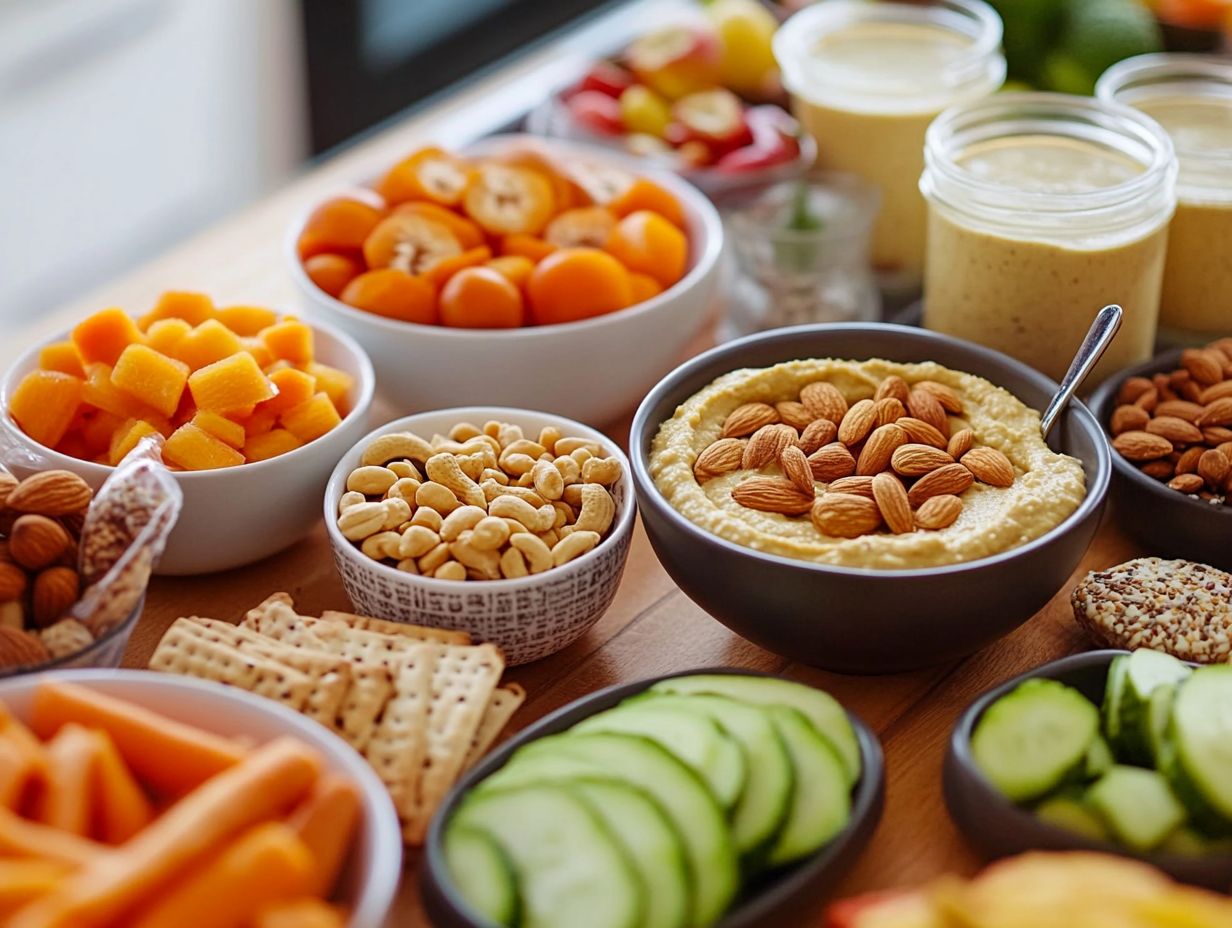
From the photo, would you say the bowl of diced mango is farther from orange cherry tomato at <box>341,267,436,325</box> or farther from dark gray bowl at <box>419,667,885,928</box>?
dark gray bowl at <box>419,667,885,928</box>

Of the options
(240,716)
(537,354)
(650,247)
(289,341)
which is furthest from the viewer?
(650,247)

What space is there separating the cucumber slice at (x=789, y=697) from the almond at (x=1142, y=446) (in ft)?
1.82

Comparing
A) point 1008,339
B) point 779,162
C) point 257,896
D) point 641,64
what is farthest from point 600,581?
point 641,64

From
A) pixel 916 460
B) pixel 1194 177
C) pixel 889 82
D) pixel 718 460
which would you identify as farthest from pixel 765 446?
pixel 889 82

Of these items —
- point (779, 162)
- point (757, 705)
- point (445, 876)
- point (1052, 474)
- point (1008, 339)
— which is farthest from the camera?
point (779, 162)

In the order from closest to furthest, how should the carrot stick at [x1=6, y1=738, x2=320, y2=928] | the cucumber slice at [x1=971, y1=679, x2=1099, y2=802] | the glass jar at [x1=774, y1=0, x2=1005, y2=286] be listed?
the carrot stick at [x1=6, y1=738, x2=320, y2=928] → the cucumber slice at [x1=971, y1=679, x2=1099, y2=802] → the glass jar at [x1=774, y1=0, x2=1005, y2=286]

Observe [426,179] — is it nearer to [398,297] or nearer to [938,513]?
[398,297]

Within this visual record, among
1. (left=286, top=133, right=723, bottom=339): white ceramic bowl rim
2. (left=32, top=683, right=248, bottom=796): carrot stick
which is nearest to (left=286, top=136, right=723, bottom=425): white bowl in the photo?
(left=286, top=133, right=723, bottom=339): white ceramic bowl rim

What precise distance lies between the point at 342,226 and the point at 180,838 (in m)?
1.05

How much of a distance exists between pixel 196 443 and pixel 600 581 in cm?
45

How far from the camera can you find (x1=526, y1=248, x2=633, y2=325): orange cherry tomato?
5.81 feet

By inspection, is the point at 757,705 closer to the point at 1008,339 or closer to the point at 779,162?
the point at 1008,339

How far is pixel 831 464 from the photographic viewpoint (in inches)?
58.3

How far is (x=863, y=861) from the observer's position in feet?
4.11
